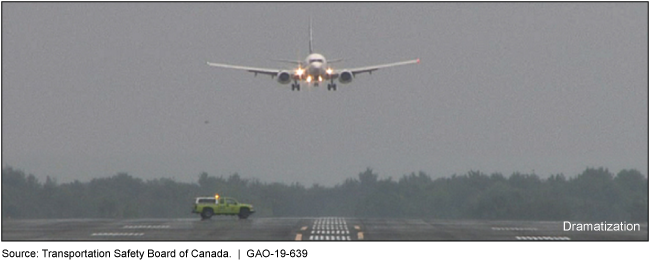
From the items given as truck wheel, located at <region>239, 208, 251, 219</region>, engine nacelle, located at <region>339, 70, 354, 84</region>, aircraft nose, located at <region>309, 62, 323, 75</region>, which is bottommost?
truck wheel, located at <region>239, 208, 251, 219</region>

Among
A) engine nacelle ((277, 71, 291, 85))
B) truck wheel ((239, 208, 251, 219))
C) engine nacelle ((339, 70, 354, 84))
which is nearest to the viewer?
engine nacelle ((339, 70, 354, 84))

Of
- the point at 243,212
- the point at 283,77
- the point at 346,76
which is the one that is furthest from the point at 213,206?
the point at 346,76

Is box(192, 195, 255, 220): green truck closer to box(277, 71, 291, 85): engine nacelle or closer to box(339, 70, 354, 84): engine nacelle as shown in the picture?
box(277, 71, 291, 85): engine nacelle

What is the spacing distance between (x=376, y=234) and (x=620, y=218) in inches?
4158

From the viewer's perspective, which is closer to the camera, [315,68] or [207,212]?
[315,68]

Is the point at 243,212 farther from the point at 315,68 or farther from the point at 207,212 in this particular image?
the point at 315,68

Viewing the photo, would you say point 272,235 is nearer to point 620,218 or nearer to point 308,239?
point 308,239

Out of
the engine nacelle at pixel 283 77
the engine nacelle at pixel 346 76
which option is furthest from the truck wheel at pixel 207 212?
the engine nacelle at pixel 346 76

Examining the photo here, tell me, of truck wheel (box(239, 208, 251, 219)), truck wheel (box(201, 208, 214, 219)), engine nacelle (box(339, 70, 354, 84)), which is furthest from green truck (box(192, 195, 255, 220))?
engine nacelle (box(339, 70, 354, 84))

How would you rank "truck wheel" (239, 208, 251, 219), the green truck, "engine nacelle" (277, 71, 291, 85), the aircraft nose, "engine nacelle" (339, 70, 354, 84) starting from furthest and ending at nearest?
"truck wheel" (239, 208, 251, 219) < the green truck < "engine nacelle" (277, 71, 291, 85) < "engine nacelle" (339, 70, 354, 84) < the aircraft nose
